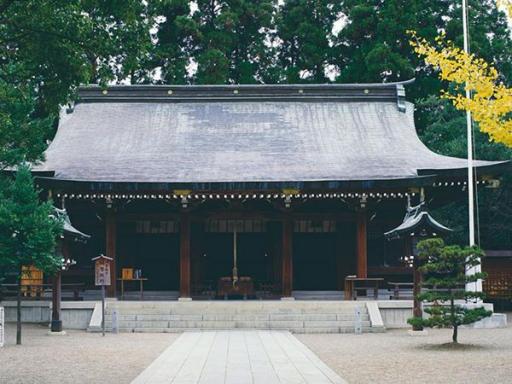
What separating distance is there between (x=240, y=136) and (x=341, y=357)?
15.3 metres

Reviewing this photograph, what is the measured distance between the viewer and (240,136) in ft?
96.5

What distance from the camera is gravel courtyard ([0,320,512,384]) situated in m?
12.4

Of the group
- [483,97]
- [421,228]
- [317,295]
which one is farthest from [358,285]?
[483,97]

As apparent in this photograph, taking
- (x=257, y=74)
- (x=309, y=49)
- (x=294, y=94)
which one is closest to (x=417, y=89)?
(x=309, y=49)

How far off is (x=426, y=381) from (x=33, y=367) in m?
6.61

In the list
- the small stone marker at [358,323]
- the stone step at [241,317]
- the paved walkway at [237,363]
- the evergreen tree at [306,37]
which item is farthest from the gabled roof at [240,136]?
the evergreen tree at [306,37]

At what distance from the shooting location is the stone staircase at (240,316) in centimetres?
2208

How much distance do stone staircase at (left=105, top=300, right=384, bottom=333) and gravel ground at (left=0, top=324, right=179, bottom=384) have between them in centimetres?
137

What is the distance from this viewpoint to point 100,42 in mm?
12258

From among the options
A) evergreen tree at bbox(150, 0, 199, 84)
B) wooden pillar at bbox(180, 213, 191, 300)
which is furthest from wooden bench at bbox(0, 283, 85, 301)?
evergreen tree at bbox(150, 0, 199, 84)

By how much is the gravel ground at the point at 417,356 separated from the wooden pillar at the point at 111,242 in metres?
7.56

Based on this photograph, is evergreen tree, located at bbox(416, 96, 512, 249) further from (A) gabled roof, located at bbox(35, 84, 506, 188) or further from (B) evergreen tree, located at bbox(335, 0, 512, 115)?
(B) evergreen tree, located at bbox(335, 0, 512, 115)

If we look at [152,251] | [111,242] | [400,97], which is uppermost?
[400,97]

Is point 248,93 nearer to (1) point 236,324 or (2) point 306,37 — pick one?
(1) point 236,324
